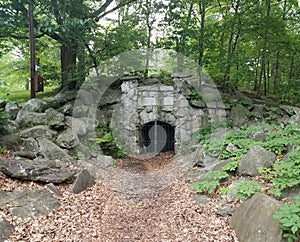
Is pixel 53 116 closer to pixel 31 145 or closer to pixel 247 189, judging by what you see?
pixel 31 145

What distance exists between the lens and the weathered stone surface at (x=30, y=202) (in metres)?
3.04

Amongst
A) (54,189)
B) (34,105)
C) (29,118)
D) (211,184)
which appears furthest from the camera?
(34,105)

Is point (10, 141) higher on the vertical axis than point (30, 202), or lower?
higher

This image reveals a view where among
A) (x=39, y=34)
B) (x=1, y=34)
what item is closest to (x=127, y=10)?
(x=39, y=34)

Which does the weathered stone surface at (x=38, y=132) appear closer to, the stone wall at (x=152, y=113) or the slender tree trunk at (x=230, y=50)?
the stone wall at (x=152, y=113)

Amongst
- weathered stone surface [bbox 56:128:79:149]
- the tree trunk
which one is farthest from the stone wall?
weathered stone surface [bbox 56:128:79:149]

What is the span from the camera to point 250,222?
259 cm

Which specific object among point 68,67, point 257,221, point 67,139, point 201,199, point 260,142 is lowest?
point 201,199

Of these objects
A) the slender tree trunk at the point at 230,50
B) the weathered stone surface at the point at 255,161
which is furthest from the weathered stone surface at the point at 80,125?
the slender tree trunk at the point at 230,50

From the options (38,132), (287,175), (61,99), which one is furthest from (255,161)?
(61,99)

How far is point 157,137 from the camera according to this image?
29.1 ft

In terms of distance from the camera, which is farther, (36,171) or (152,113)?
(152,113)

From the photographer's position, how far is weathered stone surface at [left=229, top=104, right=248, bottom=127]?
732 centimetres

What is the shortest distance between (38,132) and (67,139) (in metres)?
0.69
